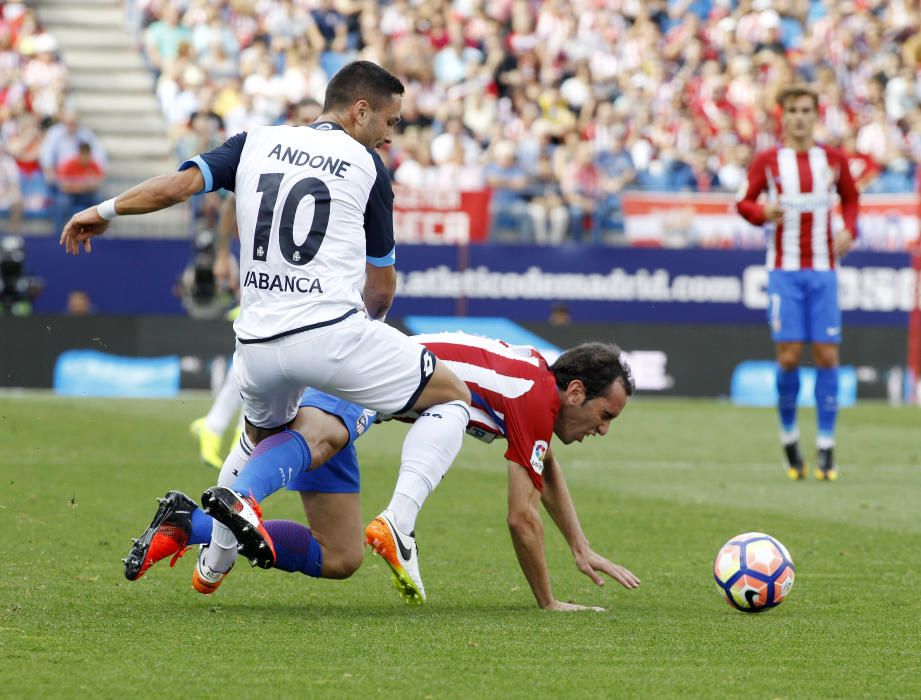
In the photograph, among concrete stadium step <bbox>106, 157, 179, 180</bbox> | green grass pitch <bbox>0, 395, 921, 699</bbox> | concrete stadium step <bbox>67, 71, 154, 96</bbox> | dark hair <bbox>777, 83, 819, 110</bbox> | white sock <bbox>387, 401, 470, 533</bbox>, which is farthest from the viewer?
concrete stadium step <bbox>67, 71, 154, 96</bbox>

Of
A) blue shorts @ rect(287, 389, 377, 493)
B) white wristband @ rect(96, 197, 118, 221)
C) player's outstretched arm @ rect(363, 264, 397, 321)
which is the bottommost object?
blue shorts @ rect(287, 389, 377, 493)

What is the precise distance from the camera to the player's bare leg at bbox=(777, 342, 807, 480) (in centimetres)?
1166

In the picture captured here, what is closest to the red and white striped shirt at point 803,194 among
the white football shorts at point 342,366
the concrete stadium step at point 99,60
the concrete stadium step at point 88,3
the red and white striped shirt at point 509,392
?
the red and white striped shirt at point 509,392

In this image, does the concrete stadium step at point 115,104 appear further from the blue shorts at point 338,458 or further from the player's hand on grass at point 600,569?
the player's hand on grass at point 600,569

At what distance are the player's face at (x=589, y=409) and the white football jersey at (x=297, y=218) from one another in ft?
3.05

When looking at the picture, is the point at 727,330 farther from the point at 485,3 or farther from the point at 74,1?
the point at 74,1

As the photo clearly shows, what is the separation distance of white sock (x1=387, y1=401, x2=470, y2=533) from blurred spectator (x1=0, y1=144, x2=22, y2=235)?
1479 centimetres

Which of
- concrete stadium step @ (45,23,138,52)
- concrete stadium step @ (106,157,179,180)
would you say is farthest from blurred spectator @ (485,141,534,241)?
concrete stadium step @ (45,23,138,52)

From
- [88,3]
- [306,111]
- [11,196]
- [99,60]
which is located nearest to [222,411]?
[306,111]

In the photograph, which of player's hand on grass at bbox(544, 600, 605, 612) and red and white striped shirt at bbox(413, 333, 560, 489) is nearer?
red and white striped shirt at bbox(413, 333, 560, 489)

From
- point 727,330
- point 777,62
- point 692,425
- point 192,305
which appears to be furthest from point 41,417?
point 777,62

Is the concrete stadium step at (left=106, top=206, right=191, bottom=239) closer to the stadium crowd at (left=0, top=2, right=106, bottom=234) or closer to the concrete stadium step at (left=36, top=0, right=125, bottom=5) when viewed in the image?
Answer: the stadium crowd at (left=0, top=2, right=106, bottom=234)

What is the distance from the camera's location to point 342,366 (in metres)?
5.47

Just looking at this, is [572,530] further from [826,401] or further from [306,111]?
[826,401]
